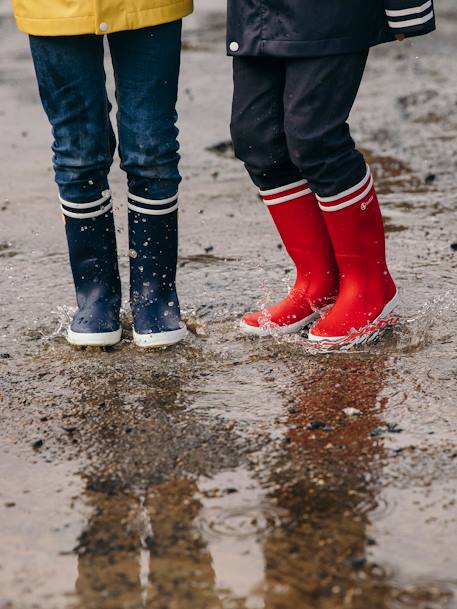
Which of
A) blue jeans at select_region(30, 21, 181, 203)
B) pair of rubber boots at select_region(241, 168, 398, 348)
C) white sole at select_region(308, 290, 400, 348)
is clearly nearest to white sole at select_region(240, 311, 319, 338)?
pair of rubber boots at select_region(241, 168, 398, 348)

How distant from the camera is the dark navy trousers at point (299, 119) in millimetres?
3484

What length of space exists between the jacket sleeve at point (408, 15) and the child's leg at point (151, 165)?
684 millimetres

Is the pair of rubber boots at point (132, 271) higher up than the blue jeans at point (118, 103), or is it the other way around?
the blue jeans at point (118, 103)

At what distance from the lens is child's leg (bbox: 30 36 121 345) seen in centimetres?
356

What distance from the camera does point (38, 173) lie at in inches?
243

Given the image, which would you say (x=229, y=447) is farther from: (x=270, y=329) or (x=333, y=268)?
(x=333, y=268)

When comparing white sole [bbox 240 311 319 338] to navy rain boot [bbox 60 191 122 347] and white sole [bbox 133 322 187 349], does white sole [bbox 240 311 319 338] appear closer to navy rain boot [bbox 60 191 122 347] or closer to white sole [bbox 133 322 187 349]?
white sole [bbox 133 322 187 349]

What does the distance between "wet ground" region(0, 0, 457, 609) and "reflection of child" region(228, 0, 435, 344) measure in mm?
202

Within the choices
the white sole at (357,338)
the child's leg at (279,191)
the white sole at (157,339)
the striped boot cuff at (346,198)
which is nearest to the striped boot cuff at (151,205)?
the child's leg at (279,191)

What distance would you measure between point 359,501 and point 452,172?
3.28 m

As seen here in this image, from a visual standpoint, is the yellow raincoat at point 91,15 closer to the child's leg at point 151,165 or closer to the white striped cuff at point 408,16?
the child's leg at point 151,165

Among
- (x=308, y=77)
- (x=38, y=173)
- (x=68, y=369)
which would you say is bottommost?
(x=38, y=173)

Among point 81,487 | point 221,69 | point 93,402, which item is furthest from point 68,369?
point 221,69

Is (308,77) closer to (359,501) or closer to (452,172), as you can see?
(359,501)
